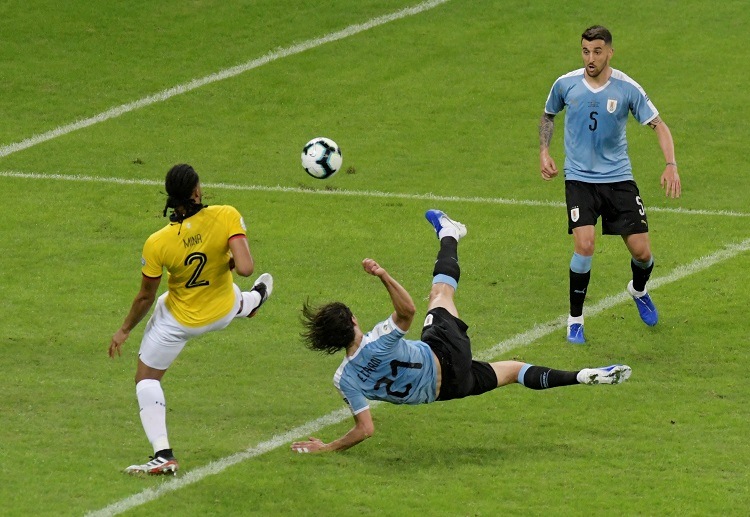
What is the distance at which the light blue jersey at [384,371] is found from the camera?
9648 mm

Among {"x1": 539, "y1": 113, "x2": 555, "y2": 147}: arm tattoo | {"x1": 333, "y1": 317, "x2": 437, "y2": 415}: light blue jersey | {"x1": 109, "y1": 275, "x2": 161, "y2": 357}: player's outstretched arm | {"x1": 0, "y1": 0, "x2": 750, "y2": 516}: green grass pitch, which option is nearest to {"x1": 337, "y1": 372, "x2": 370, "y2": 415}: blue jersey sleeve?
{"x1": 333, "y1": 317, "x2": 437, "y2": 415}: light blue jersey

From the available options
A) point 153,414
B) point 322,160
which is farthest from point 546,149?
point 153,414

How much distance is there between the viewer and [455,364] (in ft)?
33.2

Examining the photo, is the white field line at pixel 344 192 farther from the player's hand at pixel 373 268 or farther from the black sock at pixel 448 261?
the player's hand at pixel 373 268

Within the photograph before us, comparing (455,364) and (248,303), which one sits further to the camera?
(248,303)

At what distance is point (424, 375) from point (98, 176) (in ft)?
29.8

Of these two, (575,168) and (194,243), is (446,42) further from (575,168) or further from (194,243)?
(194,243)

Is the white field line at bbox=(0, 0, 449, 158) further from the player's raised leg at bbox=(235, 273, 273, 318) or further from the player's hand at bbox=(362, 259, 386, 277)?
the player's hand at bbox=(362, 259, 386, 277)

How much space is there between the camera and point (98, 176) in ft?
58.7

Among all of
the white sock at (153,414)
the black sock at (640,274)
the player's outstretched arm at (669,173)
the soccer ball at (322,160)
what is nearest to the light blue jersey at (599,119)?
the player's outstretched arm at (669,173)

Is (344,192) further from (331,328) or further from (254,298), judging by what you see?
(331,328)

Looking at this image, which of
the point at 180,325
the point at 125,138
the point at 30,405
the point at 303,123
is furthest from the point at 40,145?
the point at 180,325

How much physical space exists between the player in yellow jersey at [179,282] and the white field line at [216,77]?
972 cm

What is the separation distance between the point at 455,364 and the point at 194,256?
2041 mm
